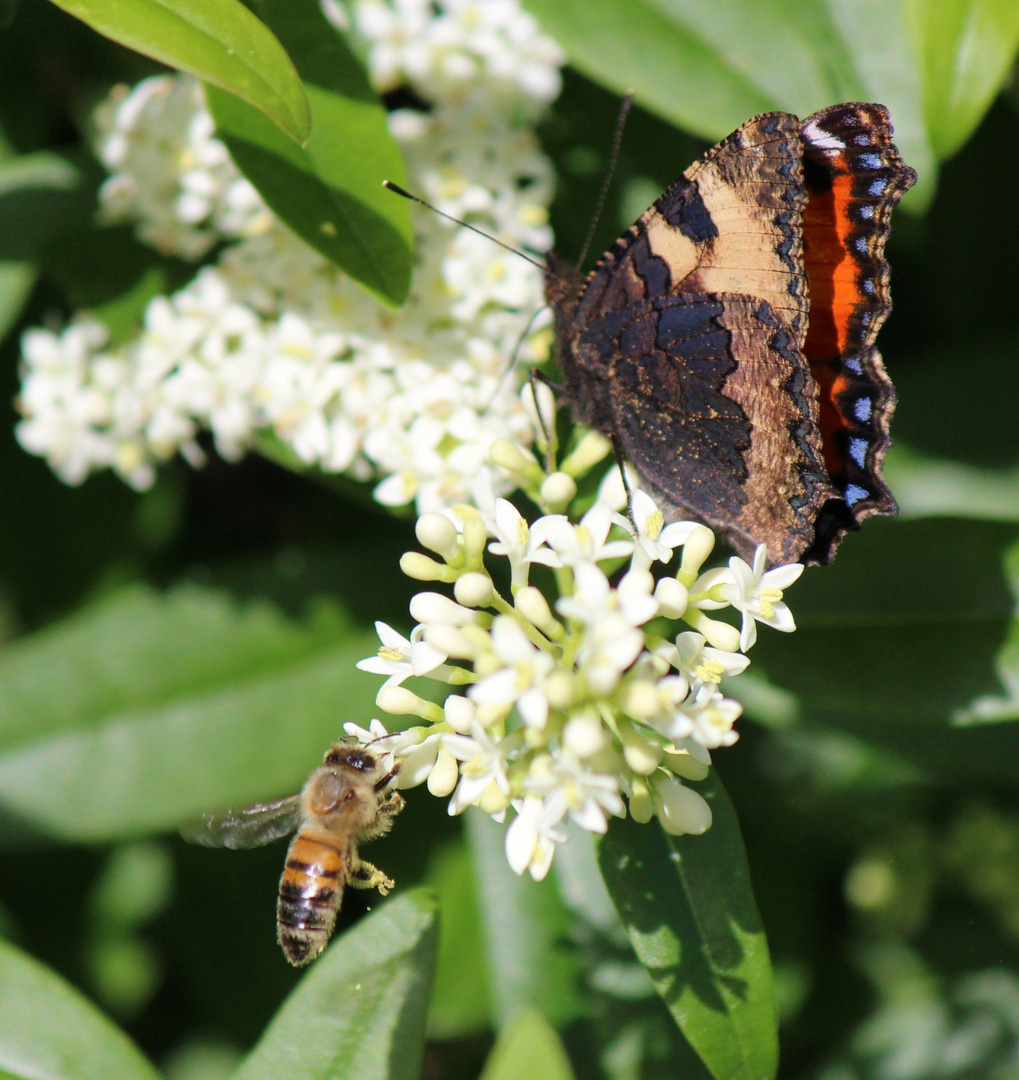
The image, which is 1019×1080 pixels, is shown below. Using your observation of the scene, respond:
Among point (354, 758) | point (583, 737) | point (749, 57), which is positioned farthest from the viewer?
point (749, 57)

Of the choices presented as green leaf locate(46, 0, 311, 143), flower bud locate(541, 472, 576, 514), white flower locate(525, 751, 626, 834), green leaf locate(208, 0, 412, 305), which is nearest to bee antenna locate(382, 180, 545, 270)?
green leaf locate(208, 0, 412, 305)

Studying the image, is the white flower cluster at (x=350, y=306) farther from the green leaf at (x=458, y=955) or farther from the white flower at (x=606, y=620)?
the green leaf at (x=458, y=955)

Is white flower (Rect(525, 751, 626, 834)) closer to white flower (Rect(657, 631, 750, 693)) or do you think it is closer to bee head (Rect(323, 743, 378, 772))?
white flower (Rect(657, 631, 750, 693))

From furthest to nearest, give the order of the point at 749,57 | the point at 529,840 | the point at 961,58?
1. the point at 749,57
2. the point at 961,58
3. the point at 529,840

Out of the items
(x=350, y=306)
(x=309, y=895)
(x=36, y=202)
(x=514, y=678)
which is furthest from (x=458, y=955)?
(x=36, y=202)

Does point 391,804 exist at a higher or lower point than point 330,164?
lower

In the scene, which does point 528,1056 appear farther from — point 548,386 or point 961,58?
point 961,58

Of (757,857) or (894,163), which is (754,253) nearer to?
(894,163)

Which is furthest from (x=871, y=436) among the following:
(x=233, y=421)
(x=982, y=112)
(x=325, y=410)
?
(x=233, y=421)
